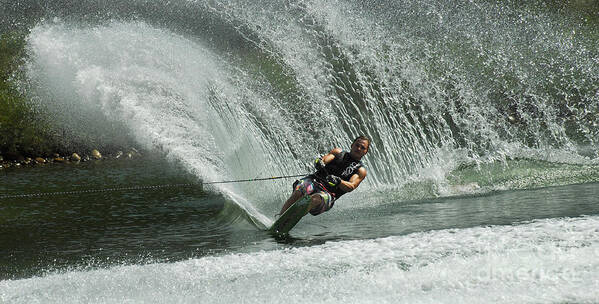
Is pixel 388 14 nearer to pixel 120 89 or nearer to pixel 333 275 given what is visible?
pixel 120 89

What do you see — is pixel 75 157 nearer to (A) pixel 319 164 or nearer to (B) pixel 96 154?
(B) pixel 96 154

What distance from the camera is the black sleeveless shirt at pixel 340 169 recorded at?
8336 millimetres

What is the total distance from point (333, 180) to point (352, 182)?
27cm

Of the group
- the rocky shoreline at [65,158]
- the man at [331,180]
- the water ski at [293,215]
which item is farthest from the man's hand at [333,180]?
the rocky shoreline at [65,158]

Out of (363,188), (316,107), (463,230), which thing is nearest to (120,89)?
(316,107)

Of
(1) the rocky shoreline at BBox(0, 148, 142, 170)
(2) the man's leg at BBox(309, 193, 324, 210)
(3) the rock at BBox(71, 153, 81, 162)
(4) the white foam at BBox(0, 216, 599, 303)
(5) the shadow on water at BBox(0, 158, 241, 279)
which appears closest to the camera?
(4) the white foam at BBox(0, 216, 599, 303)

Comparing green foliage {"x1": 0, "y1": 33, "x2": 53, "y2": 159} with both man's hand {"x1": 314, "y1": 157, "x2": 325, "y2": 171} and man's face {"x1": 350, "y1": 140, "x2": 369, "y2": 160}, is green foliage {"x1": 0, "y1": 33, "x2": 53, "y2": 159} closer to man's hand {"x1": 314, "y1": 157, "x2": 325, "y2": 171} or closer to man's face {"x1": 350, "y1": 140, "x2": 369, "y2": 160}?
man's hand {"x1": 314, "y1": 157, "x2": 325, "y2": 171}

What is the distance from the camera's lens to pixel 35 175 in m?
19.3

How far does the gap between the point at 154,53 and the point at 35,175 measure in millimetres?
9755

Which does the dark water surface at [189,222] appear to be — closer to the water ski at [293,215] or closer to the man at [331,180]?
the water ski at [293,215]

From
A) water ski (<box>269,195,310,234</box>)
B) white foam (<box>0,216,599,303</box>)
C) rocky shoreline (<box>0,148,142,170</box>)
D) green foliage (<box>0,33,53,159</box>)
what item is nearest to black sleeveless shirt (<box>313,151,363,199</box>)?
water ski (<box>269,195,310,234</box>)

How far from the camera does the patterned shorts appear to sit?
8071 mm

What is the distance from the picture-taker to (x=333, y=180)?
8203 millimetres

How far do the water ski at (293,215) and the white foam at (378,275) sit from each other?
125 centimetres
